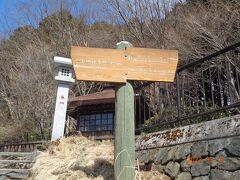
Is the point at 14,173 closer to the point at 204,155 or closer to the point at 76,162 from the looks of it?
the point at 76,162

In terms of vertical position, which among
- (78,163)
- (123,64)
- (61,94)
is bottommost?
(78,163)

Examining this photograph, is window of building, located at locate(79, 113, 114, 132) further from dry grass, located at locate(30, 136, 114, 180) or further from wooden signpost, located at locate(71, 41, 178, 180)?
wooden signpost, located at locate(71, 41, 178, 180)

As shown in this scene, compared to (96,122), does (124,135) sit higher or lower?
lower

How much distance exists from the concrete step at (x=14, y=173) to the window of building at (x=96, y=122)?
380 inches

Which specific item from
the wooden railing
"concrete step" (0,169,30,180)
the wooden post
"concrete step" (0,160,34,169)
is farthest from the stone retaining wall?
the wooden railing

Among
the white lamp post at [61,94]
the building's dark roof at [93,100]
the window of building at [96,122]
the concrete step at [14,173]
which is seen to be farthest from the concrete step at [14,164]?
the window of building at [96,122]

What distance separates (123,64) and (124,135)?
2.94 feet

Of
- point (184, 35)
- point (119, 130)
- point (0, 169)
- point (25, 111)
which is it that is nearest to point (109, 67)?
point (119, 130)

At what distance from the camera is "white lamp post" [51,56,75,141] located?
9906mm

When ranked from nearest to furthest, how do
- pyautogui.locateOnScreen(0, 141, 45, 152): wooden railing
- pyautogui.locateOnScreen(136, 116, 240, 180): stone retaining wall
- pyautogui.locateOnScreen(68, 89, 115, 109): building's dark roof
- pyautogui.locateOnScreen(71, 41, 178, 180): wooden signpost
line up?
pyautogui.locateOnScreen(136, 116, 240, 180): stone retaining wall
pyautogui.locateOnScreen(71, 41, 178, 180): wooden signpost
pyautogui.locateOnScreen(0, 141, 45, 152): wooden railing
pyautogui.locateOnScreen(68, 89, 115, 109): building's dark roof

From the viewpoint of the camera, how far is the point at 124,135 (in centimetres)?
434

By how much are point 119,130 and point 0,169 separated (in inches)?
156

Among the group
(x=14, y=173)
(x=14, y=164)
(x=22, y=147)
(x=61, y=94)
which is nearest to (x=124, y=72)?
(x=14, y=173)

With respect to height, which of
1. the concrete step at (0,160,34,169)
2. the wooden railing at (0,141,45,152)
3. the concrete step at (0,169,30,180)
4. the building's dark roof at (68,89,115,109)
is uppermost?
the building's dark roof at (68,89,115,109)
